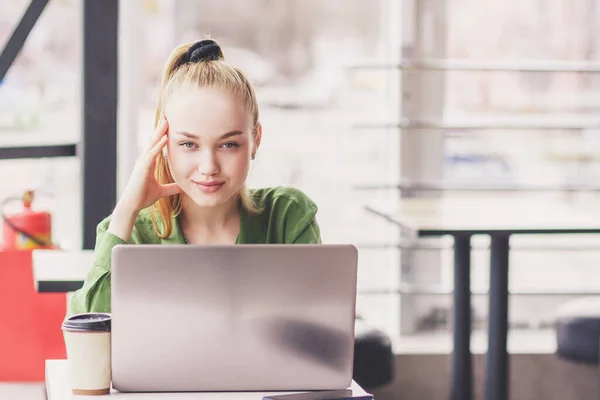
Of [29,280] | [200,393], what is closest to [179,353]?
[200,393]

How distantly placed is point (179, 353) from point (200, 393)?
0.08 m

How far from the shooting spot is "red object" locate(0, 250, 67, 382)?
2.22m

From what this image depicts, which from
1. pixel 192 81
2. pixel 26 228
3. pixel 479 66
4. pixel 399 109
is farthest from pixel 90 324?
pixel 479 66

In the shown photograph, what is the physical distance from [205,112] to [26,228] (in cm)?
124

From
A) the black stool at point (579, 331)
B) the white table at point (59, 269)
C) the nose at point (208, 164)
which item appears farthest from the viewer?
the black stool at point (579, 331)

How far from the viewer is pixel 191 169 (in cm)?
169

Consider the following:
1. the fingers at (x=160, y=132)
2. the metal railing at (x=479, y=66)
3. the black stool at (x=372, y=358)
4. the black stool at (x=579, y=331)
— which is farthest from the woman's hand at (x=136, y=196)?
the metal railing at (x=479, y=66)

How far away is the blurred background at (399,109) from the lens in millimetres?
4348

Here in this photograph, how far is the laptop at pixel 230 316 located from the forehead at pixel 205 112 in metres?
0.37

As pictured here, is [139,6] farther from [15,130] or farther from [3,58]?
[3,58]

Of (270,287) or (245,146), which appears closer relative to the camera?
(270,287)

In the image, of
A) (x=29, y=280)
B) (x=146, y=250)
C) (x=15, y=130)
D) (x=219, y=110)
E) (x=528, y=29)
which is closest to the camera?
(x=146, y=250)

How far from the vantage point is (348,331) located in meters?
1.39

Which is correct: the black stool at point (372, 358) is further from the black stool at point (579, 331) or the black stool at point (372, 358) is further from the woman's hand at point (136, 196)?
the woman's hand at point (136, 196)
